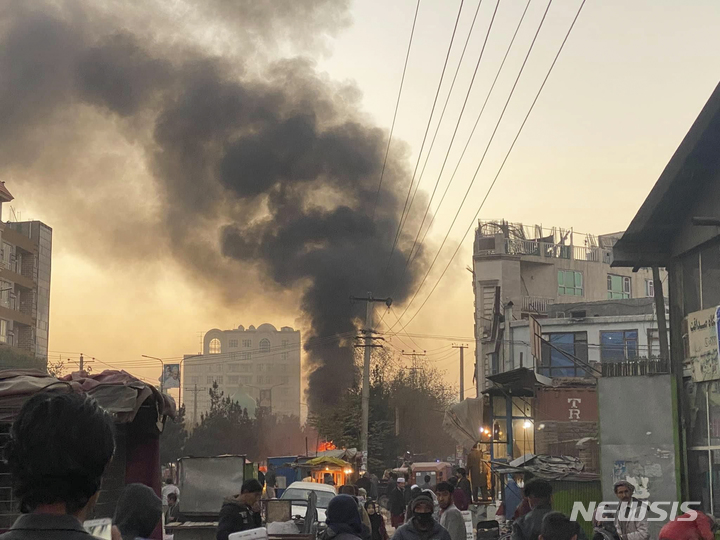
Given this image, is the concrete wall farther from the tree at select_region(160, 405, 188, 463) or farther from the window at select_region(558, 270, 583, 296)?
the tree at select_region(160, 405, 188, 463)

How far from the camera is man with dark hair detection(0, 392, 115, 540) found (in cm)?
215

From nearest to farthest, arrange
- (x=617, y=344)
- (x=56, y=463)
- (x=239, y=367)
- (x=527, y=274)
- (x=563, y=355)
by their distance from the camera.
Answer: (x=56, y=463), (x=563, y=355), (x=617, y=344), (x=527, y=274), (x=239, y=367)

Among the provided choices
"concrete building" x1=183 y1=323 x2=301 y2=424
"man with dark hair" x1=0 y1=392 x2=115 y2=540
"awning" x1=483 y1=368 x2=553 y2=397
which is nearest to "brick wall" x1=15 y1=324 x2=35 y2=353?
"awning" x1=483 y1=368 x2=553 y2=397

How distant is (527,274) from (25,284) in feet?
103

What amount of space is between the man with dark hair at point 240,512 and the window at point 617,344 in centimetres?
3709

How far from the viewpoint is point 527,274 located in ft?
195

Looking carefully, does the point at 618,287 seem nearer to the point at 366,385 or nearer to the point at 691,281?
the point at 366,385

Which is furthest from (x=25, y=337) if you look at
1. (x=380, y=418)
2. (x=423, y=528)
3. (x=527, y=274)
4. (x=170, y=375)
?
(x=423, y=528)

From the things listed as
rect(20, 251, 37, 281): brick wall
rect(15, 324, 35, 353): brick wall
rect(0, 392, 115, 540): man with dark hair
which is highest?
rect(20, 251, 37, 281): brick wall

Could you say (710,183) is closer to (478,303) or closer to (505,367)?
(505,367)

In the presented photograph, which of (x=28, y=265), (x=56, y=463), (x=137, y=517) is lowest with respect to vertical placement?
(x=137, y=517)

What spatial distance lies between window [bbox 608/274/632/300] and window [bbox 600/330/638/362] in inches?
772

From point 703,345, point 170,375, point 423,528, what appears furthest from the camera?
point 170,375

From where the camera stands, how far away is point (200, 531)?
42.3 ft
